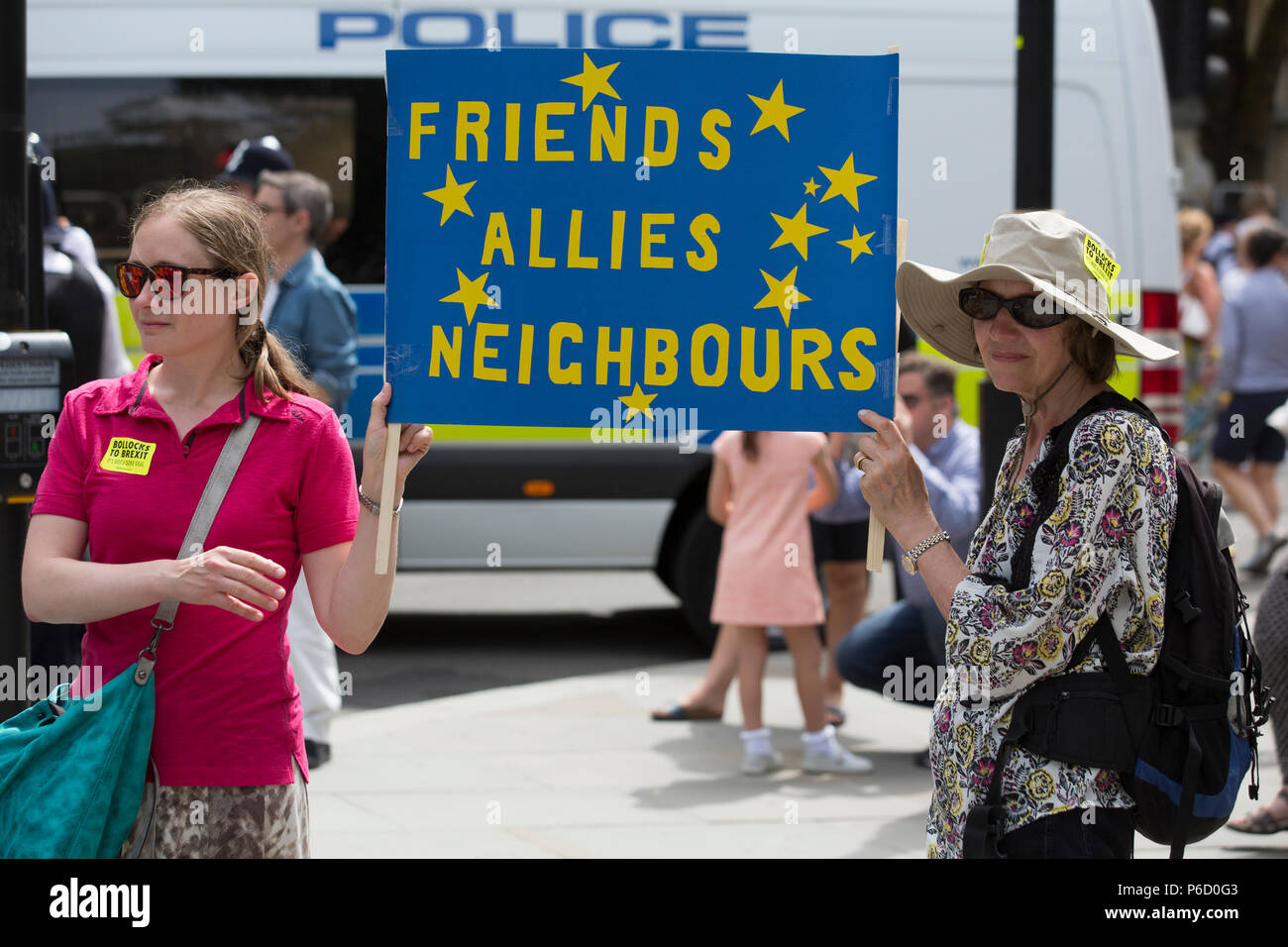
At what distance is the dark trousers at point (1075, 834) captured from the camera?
2609mm

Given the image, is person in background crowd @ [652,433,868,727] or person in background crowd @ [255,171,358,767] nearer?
person in background crowd @ [255,171,358,767]

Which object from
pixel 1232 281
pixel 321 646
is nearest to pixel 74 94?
pixel 321 646

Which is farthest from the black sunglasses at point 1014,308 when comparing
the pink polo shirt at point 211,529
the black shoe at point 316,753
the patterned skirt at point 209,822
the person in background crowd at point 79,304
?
the black shoe at point 316,753

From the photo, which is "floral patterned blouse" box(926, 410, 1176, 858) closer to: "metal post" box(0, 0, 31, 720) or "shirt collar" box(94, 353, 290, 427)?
"shirt collar" box(94, 353, 290, 427)

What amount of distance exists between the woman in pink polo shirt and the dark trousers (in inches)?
45.9

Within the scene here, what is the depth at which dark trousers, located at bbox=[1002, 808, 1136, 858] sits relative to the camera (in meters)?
2.61

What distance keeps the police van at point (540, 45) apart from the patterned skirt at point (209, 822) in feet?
17.1

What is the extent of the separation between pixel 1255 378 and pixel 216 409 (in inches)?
363

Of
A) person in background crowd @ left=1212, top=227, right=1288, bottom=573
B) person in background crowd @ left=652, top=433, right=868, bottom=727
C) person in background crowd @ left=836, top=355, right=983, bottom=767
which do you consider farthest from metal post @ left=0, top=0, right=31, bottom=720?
person in background crowd @ left=1212, top=227, right=1288, bottom=573

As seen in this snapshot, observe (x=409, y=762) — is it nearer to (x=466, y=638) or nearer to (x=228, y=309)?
(x=466, y=638)

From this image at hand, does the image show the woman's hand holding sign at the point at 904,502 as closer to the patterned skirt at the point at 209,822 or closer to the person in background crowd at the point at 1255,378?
the patterned skirt at the point at 209,822

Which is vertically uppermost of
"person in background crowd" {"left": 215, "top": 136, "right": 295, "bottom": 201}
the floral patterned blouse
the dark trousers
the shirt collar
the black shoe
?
"person in background crowd" {"left": 215, "top": 136, "right": 295, "bottom": 201}

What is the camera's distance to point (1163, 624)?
A: 260cm

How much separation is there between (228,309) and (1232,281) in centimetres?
952
